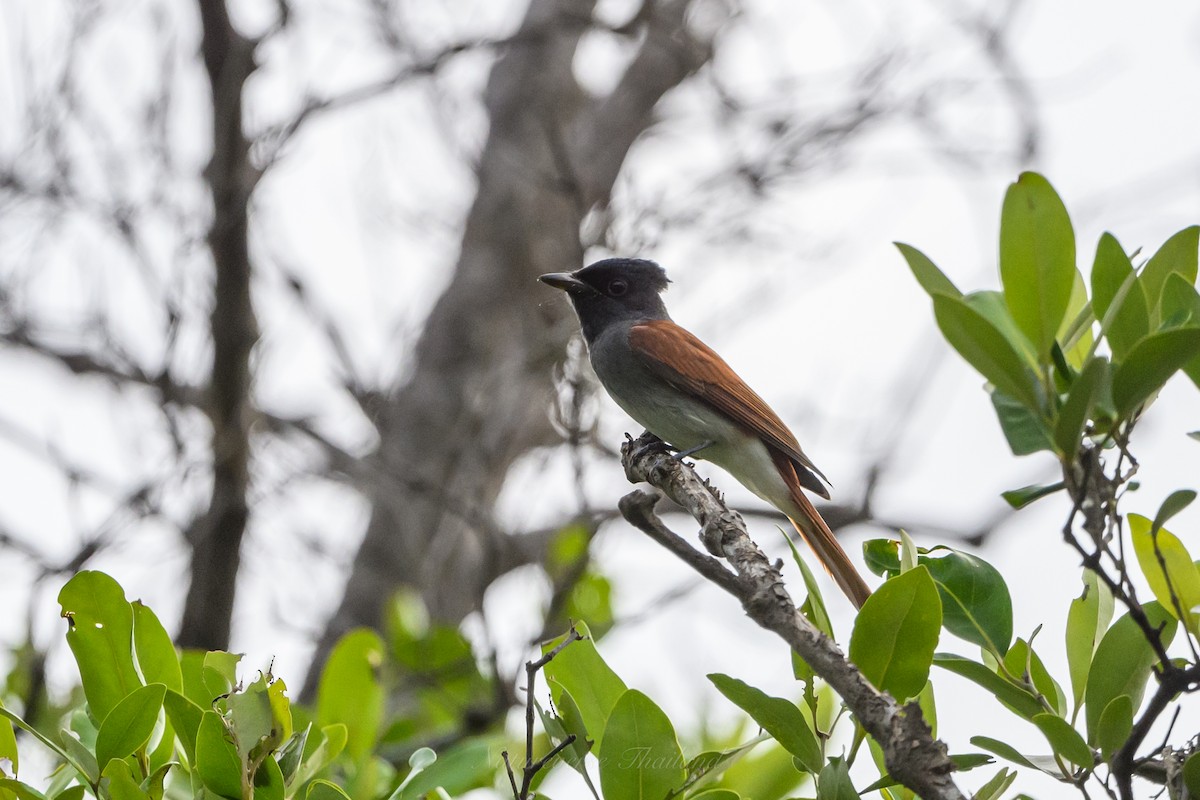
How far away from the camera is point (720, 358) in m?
4.82

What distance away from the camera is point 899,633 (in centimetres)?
189

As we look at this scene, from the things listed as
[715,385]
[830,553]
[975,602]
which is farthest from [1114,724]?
[715,385]

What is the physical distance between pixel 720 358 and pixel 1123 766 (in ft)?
10.8

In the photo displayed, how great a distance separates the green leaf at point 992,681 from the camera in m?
1.96

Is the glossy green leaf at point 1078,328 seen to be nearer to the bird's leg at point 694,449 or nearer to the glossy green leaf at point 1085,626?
the glossy green leaf at point 1085,626

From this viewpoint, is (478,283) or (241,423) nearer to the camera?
(241,423)

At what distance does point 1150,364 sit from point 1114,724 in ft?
1.92

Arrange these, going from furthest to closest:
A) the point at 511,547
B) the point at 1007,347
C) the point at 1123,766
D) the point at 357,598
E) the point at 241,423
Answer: the point at 357,598, the point at 511,547, the point at 241,423, the point at 1007,347, the point at 1123,766

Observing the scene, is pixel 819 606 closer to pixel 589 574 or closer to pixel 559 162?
pixel 589 574

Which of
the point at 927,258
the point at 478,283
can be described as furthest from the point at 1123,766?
the point at 478,283

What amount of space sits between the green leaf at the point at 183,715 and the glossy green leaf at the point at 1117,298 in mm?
1611

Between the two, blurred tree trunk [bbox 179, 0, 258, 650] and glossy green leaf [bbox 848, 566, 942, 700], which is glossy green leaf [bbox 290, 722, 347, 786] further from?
blurred tree trunk [bbox 179, 0, 258, 650]

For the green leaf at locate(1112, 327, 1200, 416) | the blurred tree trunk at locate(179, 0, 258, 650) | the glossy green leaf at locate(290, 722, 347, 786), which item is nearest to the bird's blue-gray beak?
the blurred tree trunk at locate(179, 0, 258, 650)

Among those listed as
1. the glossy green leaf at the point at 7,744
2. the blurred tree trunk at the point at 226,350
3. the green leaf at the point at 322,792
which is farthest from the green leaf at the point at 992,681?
the blurred tree trunk at the point at 226,350
